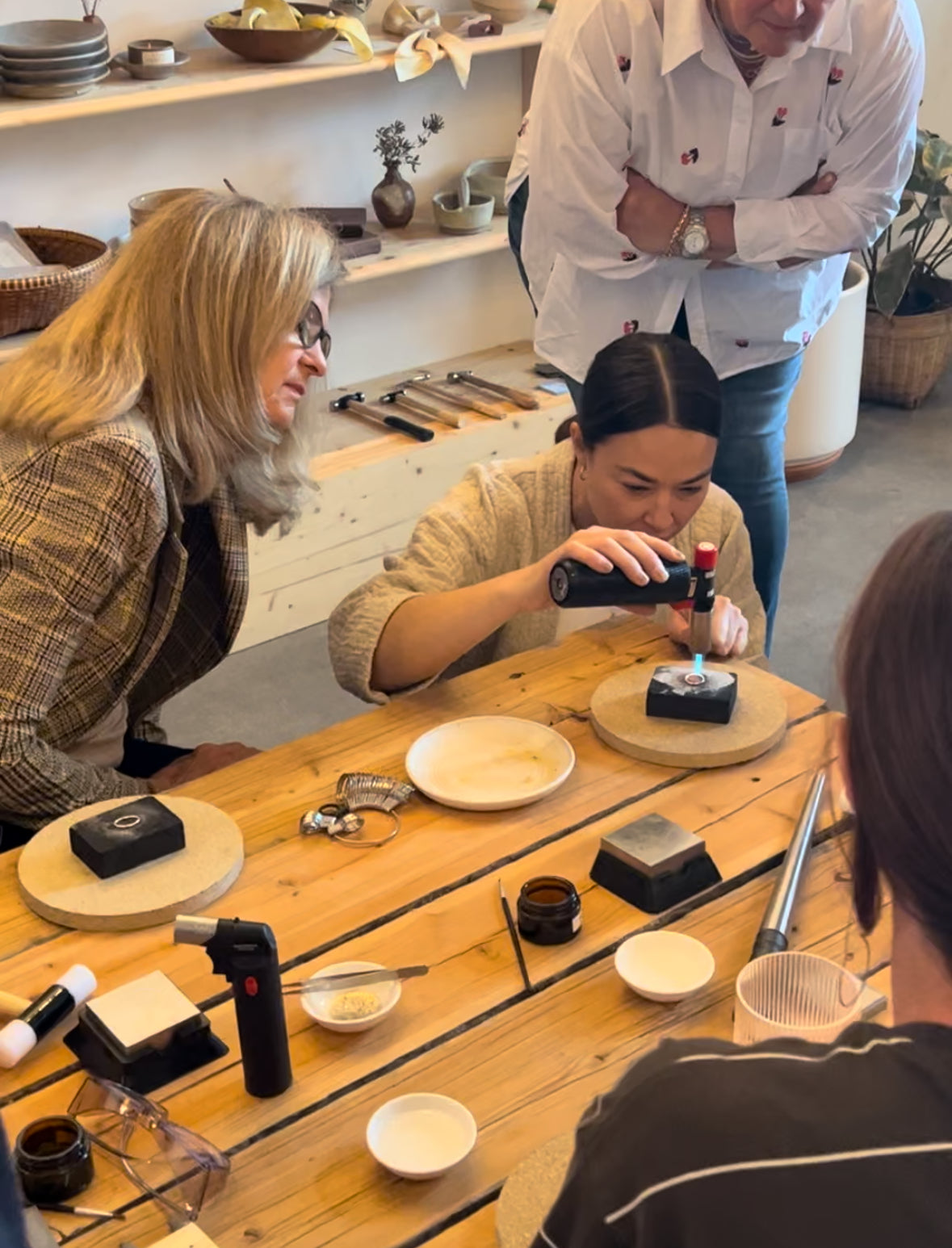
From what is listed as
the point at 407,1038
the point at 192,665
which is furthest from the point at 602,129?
the point at 407,1038

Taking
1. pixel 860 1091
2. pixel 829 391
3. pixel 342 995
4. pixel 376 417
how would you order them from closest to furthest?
pixel 860 1091 → pixel 342 995 → pixel 376 417 → pixel 829 391

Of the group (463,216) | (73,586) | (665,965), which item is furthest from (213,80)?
(665,965)

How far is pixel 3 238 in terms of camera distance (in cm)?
288

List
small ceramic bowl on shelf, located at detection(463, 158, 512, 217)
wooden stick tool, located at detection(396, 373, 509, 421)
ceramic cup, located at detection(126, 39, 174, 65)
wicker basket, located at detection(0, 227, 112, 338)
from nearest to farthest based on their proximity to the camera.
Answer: wicker basket, located at detection(0, 227, 112, 338)
ceramic cup, located at detection(126, 39, 174, 65)
wooden stick tool, located at detection(396, 373, 509, 421)
small ceramic bowl on shelf, located at detection(463, 158, 512, 217)

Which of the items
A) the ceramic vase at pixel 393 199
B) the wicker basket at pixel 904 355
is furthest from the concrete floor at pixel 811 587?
the ceramic vase at pixel 393 199

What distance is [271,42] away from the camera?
3070 millimetres

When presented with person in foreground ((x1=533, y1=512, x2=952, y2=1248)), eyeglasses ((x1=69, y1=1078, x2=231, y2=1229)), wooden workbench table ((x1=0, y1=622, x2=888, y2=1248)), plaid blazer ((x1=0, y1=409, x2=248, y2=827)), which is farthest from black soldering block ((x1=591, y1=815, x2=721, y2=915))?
plaid blazer ((x1=0, y1=409, x2=248, y2=827))

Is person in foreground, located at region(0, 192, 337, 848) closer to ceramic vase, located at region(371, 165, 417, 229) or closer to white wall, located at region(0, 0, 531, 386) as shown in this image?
white wall, located at region(0, 0, 531, 386)

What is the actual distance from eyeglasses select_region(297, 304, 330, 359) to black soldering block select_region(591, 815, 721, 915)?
82 centimetres

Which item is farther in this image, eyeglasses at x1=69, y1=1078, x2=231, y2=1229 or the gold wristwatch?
the gold wristwatch

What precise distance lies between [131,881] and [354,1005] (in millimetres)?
288

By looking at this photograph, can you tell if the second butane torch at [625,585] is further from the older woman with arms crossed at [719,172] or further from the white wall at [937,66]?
the white wall at [937,66]

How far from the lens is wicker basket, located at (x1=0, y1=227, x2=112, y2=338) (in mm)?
2744

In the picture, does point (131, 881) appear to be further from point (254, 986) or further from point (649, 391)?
point (649, 391)
